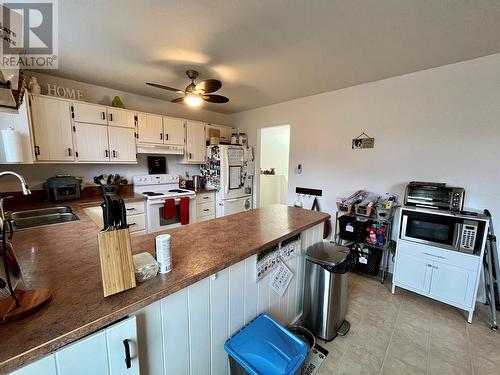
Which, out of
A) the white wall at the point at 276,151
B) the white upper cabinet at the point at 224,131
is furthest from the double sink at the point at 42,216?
the white wall at the point at 276,151

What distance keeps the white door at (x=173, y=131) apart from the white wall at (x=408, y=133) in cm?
198

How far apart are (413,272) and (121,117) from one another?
4.17 m

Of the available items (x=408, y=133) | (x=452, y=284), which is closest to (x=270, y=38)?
(x=408, y=133)

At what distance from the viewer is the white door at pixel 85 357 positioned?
2.14 ft

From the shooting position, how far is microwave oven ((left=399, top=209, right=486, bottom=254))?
1876 millimetres

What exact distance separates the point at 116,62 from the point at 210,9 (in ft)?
4.79

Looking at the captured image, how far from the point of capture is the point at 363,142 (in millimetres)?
2885

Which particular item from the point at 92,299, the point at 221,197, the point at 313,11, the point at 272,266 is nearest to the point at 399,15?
the point at 313,11

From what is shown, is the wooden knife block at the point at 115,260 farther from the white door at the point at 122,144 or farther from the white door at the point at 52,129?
the white door at the point at 122,144

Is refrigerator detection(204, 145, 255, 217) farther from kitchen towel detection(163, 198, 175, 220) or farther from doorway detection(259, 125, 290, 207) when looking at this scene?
kitchen towel detection(163, 198, 175, 220)

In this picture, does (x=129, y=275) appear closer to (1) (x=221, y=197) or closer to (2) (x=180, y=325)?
(2) (x=180, y=325)

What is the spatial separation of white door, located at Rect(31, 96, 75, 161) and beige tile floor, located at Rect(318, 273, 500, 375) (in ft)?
11.6

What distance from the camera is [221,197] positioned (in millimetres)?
3969

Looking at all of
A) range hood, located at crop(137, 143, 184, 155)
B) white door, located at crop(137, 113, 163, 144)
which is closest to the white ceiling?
white door, located at crop(137, 113, 163, 144)
